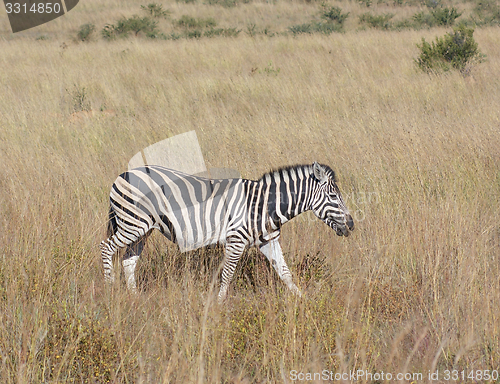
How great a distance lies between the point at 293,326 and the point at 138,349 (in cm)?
77

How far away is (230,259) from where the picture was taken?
Answer: 9.77 ft

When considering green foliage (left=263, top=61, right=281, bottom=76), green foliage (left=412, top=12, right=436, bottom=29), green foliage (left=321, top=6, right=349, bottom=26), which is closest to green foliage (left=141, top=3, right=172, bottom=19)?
green foliage (left=321, top=6, right=349, bottom=26)

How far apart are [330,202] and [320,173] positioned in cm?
19

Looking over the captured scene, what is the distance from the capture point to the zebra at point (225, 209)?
295 cm

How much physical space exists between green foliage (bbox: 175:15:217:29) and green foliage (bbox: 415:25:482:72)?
13.0 metres

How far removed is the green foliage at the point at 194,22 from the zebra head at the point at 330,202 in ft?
63.6

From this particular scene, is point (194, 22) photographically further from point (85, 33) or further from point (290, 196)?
point (290, 196)

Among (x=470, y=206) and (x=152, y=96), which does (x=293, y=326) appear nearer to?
(x=470, y=206)

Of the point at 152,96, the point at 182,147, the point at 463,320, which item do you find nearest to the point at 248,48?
the point at 152,96

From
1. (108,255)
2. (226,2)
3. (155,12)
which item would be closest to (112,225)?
(108,255)

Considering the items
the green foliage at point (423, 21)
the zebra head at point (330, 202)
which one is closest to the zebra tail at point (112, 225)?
the zebra head at point (330, 202)

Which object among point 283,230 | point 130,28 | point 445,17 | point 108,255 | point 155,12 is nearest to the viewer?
point 108,255

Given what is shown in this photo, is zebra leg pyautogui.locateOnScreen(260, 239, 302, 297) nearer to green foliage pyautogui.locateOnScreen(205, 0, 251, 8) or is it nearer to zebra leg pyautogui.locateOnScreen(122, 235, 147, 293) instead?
Result: zebra leg pyautogui.locateOnScreen(122, 235, 147, 293)

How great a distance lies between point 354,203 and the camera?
4.20 m
